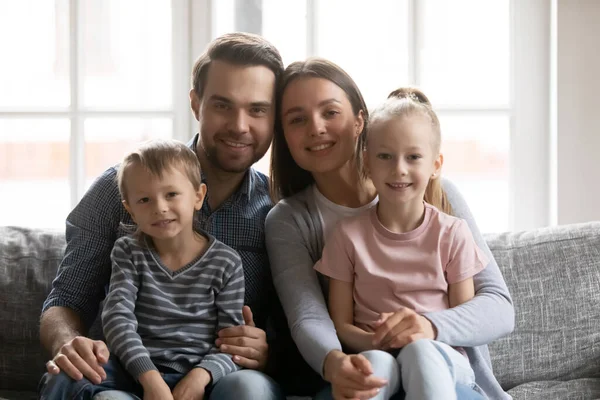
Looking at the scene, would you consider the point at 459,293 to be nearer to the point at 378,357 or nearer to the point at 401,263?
the point at 401,263

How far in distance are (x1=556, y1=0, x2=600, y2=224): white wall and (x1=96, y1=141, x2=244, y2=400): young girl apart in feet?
4.76

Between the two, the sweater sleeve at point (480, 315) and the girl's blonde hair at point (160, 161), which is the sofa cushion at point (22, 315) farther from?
the sweater sleeve at point (480, 315)

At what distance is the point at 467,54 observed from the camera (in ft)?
10.2

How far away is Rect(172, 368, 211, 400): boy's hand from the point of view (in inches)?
69.6

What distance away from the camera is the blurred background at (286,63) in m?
3.01

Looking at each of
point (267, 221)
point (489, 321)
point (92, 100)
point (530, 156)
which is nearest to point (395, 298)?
point (489, 321)

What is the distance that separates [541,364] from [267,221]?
2.79 feet

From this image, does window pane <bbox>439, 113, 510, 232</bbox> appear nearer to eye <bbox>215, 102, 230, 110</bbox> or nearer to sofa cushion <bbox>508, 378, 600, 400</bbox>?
sofa cushion <bbox>508, 378, 600, 400</bbox>

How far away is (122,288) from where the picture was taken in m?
1.88

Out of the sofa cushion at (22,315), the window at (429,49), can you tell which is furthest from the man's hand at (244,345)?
the window at (429,49)

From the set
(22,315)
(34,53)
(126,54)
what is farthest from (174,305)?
(34,53)

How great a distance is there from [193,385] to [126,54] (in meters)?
1.70

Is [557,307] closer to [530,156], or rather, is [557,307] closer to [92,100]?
[530,156]

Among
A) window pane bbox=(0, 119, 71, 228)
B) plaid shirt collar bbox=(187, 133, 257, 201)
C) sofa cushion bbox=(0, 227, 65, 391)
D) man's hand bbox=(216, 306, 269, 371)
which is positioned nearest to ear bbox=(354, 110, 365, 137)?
plaid shirt collar bbox=(187, 133, 257, 201)
